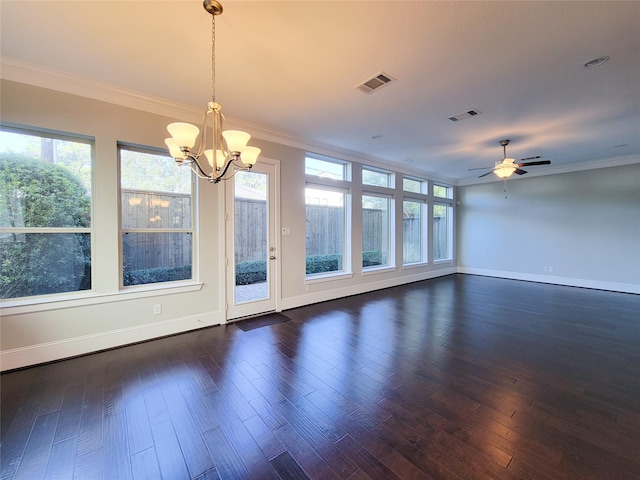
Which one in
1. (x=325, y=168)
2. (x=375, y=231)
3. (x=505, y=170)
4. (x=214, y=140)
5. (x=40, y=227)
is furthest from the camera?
(x=375, y=231)

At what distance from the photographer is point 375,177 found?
6.21m

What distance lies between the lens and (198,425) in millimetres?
1837

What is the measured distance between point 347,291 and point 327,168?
8.32ft

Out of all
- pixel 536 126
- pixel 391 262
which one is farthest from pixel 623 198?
pixel 391 262

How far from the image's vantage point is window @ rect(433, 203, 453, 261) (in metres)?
7.93

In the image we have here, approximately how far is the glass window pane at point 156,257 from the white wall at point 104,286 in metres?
0.20

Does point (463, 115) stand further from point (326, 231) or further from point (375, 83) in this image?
point (326, 231)

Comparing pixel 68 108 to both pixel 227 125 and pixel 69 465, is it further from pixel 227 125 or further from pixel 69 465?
pixel 69 465

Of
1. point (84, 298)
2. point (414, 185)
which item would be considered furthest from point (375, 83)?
point (414, 185)

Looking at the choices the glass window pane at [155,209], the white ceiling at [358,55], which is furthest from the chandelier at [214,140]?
the glass window pane at [155,209]

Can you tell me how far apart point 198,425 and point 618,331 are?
514 cm

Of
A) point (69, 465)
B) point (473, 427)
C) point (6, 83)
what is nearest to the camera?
point (69, 465)

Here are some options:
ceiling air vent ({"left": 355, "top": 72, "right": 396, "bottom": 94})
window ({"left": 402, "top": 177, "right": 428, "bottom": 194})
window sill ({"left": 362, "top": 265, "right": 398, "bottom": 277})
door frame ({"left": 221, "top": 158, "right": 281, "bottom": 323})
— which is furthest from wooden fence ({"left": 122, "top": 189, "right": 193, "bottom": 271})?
window ({"left": 402, "top": 177, "right": 428, "bottom": 194})

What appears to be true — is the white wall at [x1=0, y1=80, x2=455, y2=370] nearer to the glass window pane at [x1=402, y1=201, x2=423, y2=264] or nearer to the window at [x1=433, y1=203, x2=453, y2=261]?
the glass window pane at [x1=402, y1=201, x2=423, y2=264]
